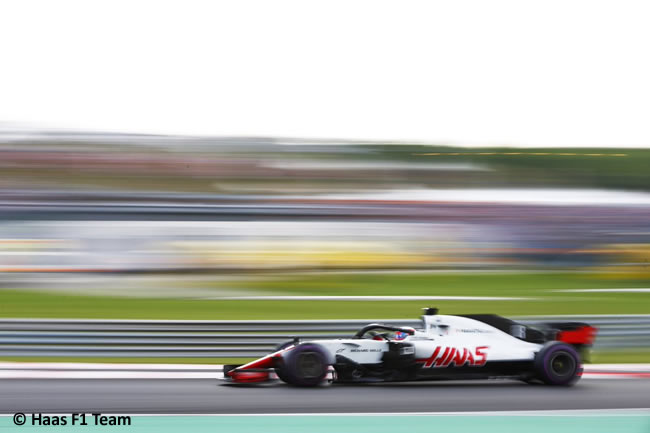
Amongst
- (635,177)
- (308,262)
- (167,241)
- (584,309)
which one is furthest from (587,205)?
(167,241)

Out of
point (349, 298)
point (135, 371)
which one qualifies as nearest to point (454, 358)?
point (135, 371)

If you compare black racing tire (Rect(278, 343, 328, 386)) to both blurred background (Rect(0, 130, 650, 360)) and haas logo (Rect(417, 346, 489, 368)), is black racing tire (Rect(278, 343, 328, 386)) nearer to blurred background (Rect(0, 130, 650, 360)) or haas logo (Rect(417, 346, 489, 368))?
haas logo (Rect(417, 346, 489, 368))

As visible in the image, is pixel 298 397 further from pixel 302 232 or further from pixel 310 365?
pixel 302 232

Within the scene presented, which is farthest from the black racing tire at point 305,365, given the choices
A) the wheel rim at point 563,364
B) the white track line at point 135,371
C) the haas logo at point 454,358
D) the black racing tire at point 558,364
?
the wheel rim at point 563,364

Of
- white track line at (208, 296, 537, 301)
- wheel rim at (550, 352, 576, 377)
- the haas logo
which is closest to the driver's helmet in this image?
the haas logo

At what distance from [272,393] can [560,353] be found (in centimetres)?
233

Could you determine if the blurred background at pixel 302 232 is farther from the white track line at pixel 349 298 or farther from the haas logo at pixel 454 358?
the haas logo at pixel 454 358

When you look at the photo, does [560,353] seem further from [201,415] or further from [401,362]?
[201,415]

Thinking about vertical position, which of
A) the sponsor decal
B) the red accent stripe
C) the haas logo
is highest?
the sponsor decal

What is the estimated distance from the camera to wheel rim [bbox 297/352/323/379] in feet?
19.3

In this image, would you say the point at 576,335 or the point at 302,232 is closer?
the point at 576,335

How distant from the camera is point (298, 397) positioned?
5.50m

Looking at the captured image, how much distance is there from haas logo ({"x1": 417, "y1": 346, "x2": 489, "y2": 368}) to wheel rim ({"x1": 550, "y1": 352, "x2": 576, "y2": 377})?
0.61m

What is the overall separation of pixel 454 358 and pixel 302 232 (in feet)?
27.5
